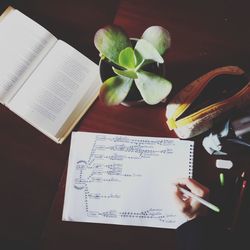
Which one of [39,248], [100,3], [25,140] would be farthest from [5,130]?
[100,3]

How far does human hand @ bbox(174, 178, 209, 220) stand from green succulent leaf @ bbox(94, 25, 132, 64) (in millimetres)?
352

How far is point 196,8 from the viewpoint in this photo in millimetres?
972

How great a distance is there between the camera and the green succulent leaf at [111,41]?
0.70 metres

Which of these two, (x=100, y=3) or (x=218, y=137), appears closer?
(x=218, y=137)

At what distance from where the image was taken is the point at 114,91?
0.71m

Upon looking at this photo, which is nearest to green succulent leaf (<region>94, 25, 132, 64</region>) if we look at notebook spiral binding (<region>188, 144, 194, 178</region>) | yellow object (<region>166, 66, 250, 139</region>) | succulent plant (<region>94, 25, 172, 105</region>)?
succulent plant (<region>94, 25, 172, 105</region>)

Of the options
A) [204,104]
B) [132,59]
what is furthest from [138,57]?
[204,104]

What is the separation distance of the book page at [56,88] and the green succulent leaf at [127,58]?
205 millimetres

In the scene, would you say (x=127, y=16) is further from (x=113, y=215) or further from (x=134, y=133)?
(x=113, y=215)

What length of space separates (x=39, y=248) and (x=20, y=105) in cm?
34

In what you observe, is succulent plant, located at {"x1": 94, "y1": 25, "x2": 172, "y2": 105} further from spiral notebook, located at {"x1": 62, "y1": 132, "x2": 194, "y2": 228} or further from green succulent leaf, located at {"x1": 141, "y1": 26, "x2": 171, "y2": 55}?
spiral notebook, located at {"x1": 62, "y1": 132, "x2": 194, "y2": 228}

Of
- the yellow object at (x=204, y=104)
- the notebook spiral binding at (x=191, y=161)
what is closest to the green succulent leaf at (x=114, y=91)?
the yellow object at (x=204, y=104)

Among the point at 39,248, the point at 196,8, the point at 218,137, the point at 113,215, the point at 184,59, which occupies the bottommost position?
the point at 39,248

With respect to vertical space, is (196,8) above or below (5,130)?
above
